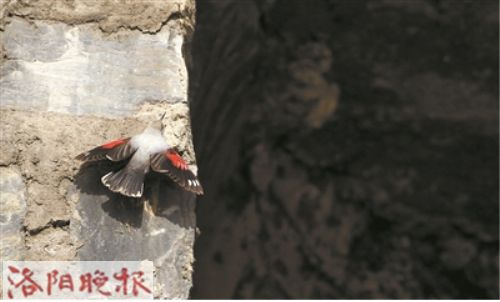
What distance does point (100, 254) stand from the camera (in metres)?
1.45

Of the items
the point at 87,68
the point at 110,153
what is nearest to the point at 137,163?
the point at 110,153

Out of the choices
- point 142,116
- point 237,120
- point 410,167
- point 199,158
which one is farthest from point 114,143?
point 410,167

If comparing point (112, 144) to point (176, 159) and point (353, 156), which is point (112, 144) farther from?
point (353, 156)

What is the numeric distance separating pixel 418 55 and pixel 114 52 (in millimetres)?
1121

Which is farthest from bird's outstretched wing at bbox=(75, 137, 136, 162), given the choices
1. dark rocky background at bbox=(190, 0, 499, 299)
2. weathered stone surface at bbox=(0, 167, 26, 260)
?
dark rocky background at bbox=(190, 0, 499, 299)

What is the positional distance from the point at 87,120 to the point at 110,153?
101mm

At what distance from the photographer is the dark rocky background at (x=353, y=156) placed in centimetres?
241

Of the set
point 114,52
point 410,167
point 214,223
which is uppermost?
point 114,52

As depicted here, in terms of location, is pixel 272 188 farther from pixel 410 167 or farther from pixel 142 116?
pixel 142 116

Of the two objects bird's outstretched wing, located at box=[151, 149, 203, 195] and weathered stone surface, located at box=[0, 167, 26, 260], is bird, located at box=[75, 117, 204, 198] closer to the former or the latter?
bird's outstretched wing, located at box=[151, 149, 203, 195]

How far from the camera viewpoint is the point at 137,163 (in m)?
1.42

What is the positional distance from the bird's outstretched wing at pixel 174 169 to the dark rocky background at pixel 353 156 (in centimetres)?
91

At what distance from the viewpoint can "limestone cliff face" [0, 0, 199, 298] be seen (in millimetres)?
1443

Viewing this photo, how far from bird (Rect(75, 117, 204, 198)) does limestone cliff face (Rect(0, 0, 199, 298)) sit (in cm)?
4
